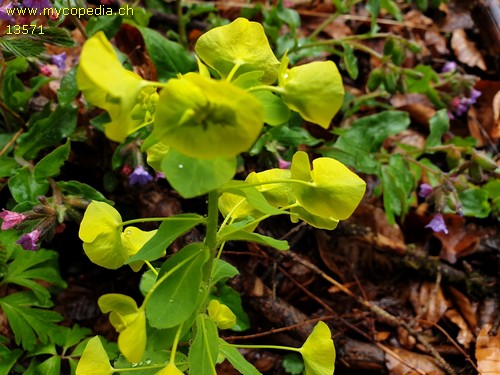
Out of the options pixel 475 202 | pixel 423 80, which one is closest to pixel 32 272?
pixel 475 202

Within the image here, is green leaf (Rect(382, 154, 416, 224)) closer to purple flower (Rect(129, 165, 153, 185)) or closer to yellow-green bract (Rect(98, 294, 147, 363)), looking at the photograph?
purple flower (Rect(129, 165, 153, 185))

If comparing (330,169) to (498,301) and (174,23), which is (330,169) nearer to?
(498,301)

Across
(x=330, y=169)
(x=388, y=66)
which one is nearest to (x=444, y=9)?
(x=388, y=66)

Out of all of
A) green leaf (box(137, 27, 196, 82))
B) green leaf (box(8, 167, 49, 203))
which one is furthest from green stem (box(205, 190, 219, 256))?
green leaf (box(137, 27, 196, 82))

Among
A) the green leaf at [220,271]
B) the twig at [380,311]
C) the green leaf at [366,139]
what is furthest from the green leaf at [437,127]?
the green leaf at [220,271]

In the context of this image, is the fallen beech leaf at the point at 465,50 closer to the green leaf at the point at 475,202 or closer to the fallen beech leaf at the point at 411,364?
the green leaf at the point at 475,202

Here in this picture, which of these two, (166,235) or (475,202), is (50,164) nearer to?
(166,235)
